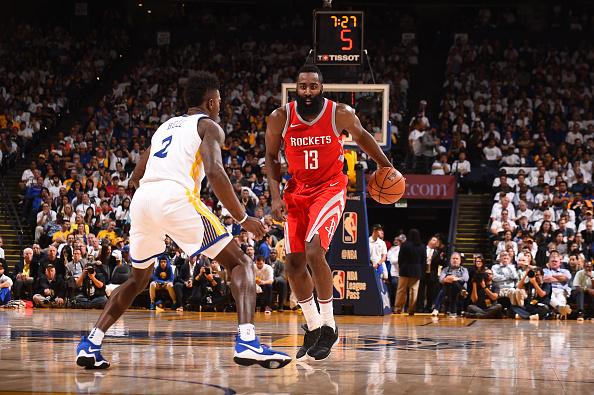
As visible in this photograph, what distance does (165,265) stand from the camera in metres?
16.1

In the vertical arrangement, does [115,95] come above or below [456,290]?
above

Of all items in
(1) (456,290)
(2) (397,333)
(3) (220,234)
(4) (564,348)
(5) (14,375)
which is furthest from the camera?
(1) (456,290)

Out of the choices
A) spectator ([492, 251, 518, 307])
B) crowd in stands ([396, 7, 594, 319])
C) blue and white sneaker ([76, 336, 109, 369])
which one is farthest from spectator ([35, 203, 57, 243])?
blue and white sneaker ([76, 336, 109, 369])

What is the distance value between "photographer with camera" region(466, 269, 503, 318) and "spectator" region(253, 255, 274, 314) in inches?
134

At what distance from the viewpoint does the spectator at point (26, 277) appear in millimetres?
16516

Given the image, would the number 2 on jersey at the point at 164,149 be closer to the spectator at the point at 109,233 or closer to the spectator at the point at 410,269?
the spectator at the point at 410,269

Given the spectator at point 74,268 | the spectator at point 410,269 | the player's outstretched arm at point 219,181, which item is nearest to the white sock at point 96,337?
the player's outstretched arm at point 219,181

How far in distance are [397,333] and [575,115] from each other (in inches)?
529

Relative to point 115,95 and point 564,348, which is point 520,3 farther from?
point 564,348

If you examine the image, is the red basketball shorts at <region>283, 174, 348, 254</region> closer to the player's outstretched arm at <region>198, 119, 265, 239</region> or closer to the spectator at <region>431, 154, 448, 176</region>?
the player's outstretched arm at <region>198, 119, 265, 239</region>

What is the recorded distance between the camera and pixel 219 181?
5.53 meters

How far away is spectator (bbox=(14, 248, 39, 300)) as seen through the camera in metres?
16.5

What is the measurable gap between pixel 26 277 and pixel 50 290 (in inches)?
27.3

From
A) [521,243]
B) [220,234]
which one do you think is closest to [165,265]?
[521,243]
